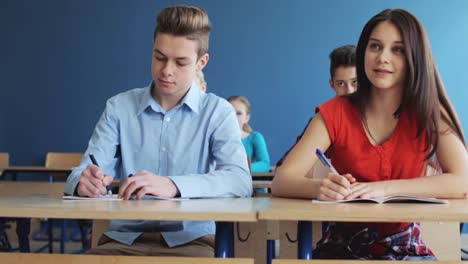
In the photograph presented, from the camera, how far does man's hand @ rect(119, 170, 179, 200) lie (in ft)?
4.69

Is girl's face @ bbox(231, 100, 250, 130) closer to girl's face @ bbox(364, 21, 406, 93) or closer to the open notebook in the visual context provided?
girl's face @ bbox(364, 21, 406, 93)

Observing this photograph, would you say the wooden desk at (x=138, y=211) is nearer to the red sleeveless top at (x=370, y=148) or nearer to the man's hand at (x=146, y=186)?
the man's hand at (x=146, y=186)

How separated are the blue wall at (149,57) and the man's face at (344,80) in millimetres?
2723

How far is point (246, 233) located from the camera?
278cm

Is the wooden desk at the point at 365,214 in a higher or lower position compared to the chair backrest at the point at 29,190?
higher

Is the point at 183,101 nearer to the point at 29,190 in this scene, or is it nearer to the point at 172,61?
the point at 172,61

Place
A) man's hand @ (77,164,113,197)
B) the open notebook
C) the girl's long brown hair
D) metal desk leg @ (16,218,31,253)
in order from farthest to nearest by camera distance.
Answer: metal desk leg @ (16,218,31,253), the girl's long brown hair, man's hand @ (77,164,113,197), the open notebook

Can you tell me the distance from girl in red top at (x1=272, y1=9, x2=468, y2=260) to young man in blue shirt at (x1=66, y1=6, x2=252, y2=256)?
0.22 metres

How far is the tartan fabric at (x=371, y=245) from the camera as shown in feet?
5.12

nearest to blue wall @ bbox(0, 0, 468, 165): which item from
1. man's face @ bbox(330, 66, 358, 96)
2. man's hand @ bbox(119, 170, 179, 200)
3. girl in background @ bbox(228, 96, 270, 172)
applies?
girl in background @ bbox(228, 96, 270, 172)

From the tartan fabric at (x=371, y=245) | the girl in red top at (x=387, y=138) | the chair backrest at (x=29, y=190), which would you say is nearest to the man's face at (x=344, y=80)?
the girl in red top at (x=387, y=138)

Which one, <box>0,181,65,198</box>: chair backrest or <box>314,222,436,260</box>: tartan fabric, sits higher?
<box>0,181,65,198</box>: chair backrest

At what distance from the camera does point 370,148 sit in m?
1.72

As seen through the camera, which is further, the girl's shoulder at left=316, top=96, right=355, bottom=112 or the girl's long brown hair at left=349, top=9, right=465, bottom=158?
the girl's shoulder at left=316, top=96, right=355, bottom=112
